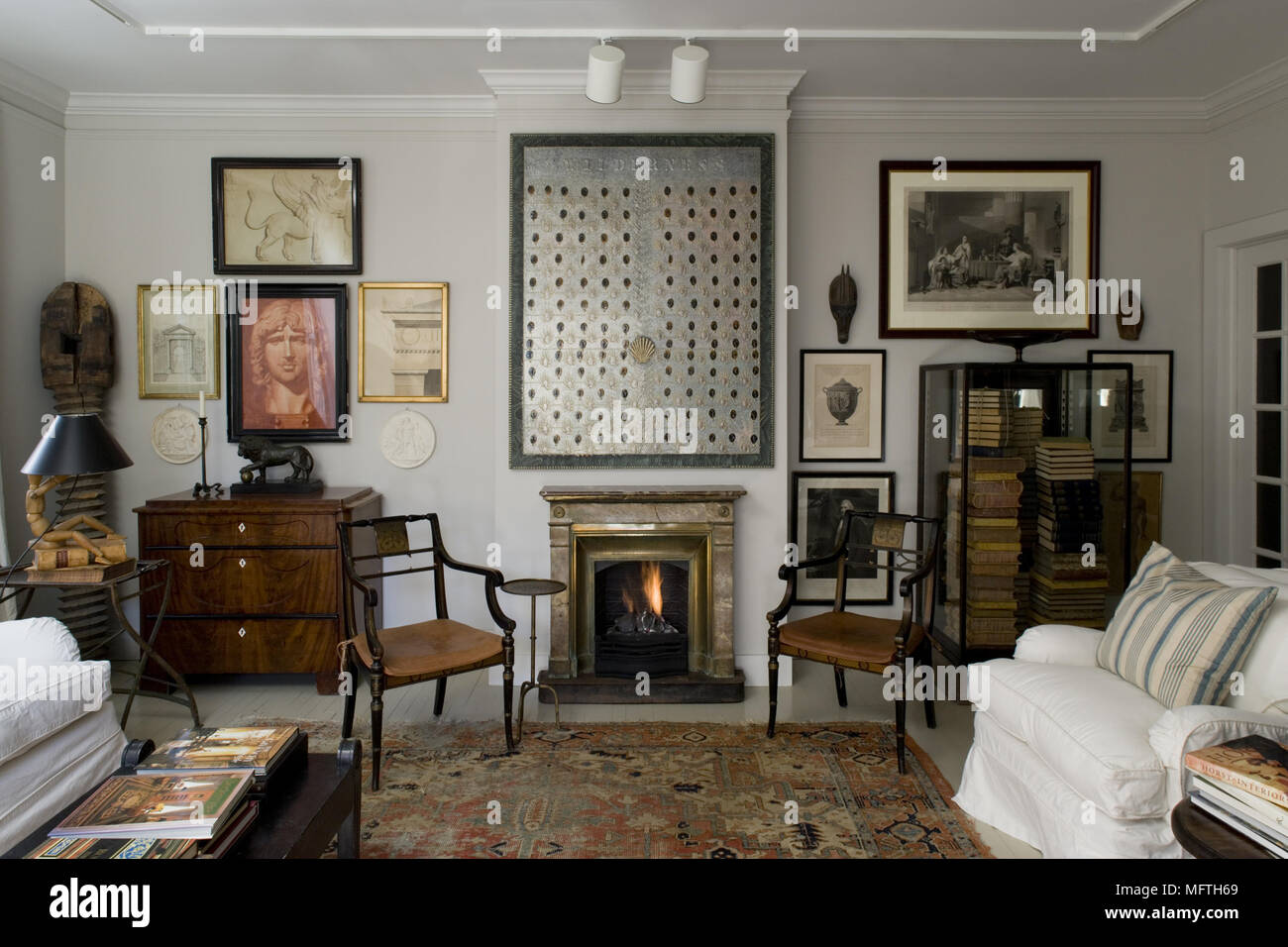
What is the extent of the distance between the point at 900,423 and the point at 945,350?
1.59 ft

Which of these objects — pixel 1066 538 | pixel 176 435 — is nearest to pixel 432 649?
pixel 176 435

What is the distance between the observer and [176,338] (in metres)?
4.95

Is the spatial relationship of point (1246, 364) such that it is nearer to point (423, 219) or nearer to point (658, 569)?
point (658, 569)

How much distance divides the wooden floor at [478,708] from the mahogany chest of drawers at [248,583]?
191 millimetres

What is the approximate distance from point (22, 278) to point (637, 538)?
138 inches

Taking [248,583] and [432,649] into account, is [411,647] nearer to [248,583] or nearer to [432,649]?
[432,649]

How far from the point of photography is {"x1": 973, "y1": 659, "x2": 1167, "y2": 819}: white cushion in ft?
7.79

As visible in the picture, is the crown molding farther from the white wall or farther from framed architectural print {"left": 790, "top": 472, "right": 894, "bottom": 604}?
framed architectural print {"left": 790, "top": 472, "right": 894, "bottom": 604}

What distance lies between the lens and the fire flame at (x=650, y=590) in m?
4.59

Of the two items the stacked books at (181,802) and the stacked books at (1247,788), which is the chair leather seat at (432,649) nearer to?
the stacked books at (181,802)

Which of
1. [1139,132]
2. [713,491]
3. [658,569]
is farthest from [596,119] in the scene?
[1139,132]

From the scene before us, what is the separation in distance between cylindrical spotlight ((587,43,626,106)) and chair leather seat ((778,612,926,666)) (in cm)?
250

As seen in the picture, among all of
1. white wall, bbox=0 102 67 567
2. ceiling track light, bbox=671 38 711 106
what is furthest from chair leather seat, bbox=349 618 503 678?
ceiling track light, bbox=671 38 711 106

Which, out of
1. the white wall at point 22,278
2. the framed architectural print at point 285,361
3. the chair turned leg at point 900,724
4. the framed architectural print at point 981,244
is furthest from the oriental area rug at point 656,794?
the framed architectural print at point 981,244
